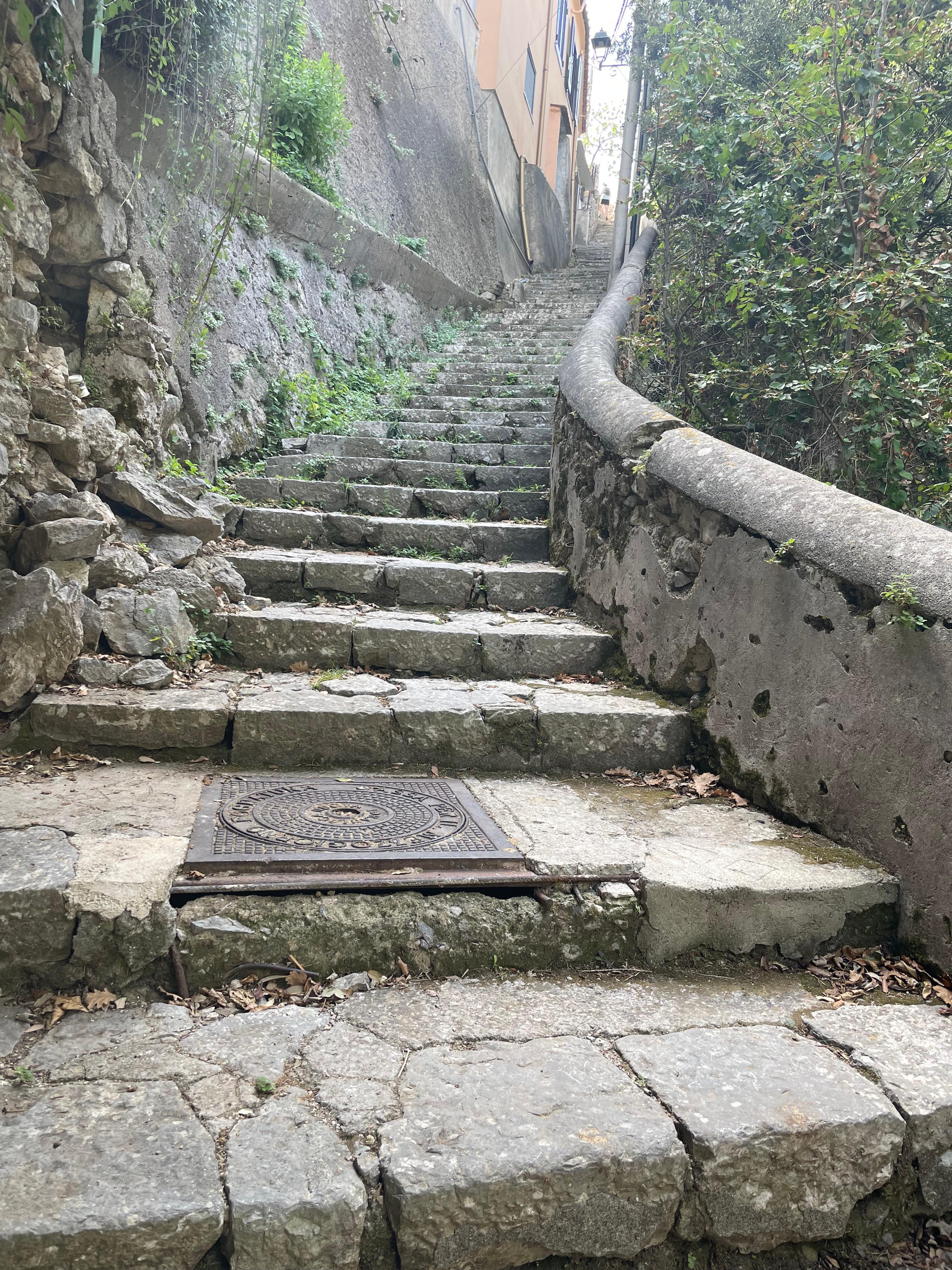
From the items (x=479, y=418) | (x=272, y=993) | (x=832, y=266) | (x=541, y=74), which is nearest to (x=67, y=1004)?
(x=272, y=993)

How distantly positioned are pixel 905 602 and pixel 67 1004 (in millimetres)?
2213

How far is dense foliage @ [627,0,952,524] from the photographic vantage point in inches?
166

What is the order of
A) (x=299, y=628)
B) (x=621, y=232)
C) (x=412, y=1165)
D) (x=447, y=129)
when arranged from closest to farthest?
(x=412, y=1165)
(x=299, y=628)
(x=621, y=232)
(x=447, y=129)

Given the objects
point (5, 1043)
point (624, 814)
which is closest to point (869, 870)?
point (624, 814)

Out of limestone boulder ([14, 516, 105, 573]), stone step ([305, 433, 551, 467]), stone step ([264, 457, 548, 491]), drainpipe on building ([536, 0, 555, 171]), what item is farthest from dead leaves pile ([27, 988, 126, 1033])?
drainpipe on building ([536, 0, 555, 171])

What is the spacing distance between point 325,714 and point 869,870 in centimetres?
177

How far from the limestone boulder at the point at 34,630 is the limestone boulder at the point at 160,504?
64cm

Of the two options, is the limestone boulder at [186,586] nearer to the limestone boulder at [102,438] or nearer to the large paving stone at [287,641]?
the large paving stone at [287,641]

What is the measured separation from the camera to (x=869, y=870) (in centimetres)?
237

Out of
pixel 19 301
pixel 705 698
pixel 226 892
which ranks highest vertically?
pixel 19 301

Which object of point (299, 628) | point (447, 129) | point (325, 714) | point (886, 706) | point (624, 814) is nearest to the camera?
point (886, 706)

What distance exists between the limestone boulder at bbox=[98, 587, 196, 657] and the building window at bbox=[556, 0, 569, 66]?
20.8 metres

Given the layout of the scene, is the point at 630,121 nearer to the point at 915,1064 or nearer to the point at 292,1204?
the point at 915,1064

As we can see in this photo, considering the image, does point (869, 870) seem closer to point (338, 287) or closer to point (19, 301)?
point (19, 301)
